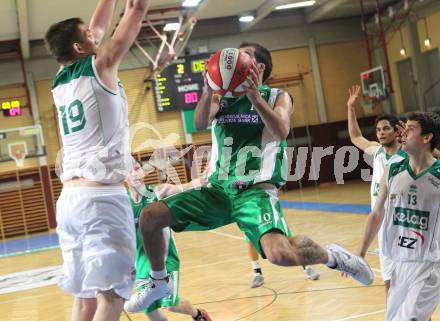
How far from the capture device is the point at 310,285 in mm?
6703

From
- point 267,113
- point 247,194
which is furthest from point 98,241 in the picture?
point 267,113

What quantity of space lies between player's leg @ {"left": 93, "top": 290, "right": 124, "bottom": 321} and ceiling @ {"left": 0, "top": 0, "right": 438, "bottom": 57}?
1162 centimetres

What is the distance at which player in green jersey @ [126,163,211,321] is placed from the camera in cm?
456

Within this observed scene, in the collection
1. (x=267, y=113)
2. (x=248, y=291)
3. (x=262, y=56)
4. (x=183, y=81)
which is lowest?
(x=248, y=291)

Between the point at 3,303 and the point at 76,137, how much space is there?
511 cm

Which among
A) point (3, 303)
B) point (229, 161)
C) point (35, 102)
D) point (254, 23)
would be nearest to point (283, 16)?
point (254, 23)

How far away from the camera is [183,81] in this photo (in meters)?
18.3

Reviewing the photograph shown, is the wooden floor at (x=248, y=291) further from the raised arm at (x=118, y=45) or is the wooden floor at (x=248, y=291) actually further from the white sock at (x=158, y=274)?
the raised arm at (x=118, y=45)

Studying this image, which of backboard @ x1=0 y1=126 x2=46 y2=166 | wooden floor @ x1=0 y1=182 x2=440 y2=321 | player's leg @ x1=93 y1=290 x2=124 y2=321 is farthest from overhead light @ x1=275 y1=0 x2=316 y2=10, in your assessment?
player's leg @ x1=93 y1=290 x2=124 y2=321

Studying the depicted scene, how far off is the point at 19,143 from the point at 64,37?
47.6 ft

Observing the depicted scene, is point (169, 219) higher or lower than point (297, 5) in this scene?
lower

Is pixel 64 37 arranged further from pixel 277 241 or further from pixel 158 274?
pixel 277 241

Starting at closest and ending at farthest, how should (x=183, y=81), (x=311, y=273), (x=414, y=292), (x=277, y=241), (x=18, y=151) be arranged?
1. (x=414, y=292)
2. (x=277, y=241)
3. (x=311, y=273)
4. (x=18, y=151)
5. (x=183, y=81)

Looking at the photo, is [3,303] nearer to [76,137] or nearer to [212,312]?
[212,312]
